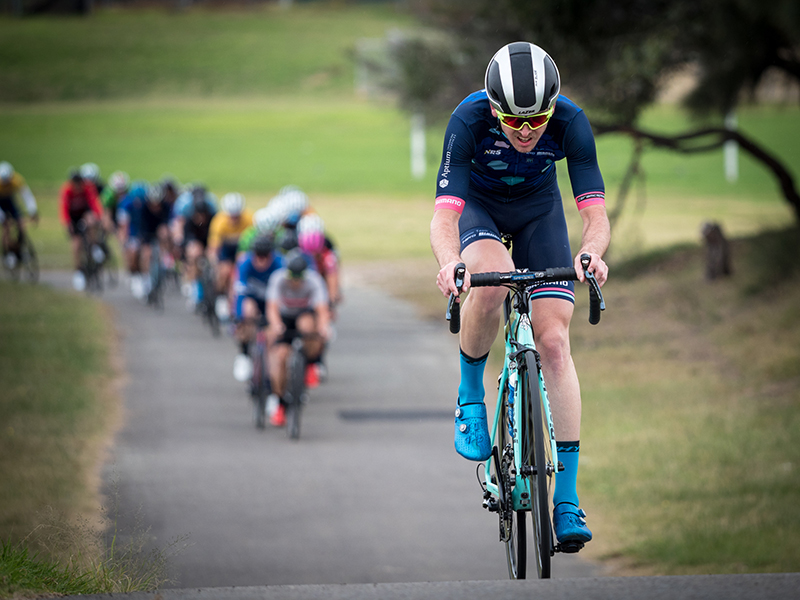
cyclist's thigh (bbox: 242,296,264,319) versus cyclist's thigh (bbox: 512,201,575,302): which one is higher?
cyclist's thigh (bbox: 512,201,575,302)

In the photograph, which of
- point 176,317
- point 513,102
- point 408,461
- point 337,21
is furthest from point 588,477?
point 337,21

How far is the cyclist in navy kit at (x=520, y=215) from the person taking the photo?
4.36 metres

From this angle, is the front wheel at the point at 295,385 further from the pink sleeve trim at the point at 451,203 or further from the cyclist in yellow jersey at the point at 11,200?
the cyclist in yellow jersey at the point at 11,200

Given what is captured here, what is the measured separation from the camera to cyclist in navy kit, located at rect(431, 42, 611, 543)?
4.36 meters

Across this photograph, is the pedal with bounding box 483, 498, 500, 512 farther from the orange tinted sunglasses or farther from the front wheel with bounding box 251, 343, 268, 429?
the front wheel with bounding box 251, 343, 268, 429

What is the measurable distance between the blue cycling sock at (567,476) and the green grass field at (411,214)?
4.55 metres

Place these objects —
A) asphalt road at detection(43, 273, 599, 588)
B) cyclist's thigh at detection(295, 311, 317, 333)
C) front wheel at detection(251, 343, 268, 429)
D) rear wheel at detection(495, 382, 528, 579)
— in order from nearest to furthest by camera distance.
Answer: rear wheel at detection(495, 382, 528, 579) → asphalt road at detection(43, 273, 599, 588) → cyclist's thigh at detection(295, 311, 317, 333) → front wheel at detection(251, 343, 268, 429)

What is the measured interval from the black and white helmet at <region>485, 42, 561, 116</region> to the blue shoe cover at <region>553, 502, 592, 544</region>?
1654 mm

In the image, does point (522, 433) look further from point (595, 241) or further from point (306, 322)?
point (306, 322)

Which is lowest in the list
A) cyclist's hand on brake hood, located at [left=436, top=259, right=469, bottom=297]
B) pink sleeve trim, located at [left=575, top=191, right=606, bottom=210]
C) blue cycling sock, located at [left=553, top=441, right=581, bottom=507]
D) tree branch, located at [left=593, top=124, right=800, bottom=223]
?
blue cycling sock, located at [left=553, top=441, right=581, bottom=507]

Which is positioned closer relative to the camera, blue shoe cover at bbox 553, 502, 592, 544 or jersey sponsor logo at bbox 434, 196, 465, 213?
blue shoe cover at bbox 553, 502, 592, 544

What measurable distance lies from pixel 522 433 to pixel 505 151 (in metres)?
1.22

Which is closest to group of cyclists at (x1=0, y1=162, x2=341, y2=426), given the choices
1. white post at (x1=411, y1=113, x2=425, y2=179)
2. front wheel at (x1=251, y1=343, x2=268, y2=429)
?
front wheel at (x1=251, y1=343, x2=268, y2=429)

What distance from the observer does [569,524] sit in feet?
14.9
